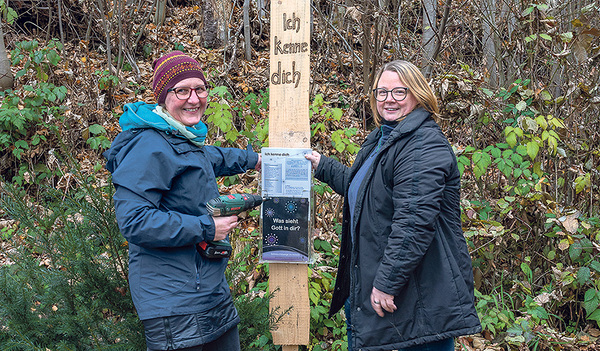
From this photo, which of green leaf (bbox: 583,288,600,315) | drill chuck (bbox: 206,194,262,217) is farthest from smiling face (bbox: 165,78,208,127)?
green leaf (bbox: 583,288,600,315)

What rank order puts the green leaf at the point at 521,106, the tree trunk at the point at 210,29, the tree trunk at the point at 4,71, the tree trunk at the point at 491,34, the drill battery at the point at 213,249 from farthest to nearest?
1. the tree trunk at the point at 210,29
2. the tree trunk at the point at 4,71
3. the tree trunk at the point at 491,34
4. the green leaf at the point at 521,106
5. the drill battery at the point at 213,249

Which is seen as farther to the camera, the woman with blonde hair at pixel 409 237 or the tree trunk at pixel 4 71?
the tree trunk at pixel 4 71

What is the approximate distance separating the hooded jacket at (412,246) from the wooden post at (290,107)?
696mm

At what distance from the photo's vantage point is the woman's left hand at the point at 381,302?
2395 mm

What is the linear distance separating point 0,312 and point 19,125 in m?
4.10

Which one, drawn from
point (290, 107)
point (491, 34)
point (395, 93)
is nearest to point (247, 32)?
point (491, 34)

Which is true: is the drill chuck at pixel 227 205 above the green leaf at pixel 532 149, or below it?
below

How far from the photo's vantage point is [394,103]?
268 centimetres

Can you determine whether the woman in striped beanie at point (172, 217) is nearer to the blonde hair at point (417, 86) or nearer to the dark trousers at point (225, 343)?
the dark trousers at point (225, 343)

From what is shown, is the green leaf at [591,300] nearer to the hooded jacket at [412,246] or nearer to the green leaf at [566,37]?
the hooded jacket at [412,246]

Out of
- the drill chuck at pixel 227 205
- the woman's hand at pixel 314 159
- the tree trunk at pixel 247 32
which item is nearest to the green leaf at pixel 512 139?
the woman's hand at pixel 314 159

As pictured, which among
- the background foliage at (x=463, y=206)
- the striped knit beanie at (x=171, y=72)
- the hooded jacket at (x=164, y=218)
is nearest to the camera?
the hooded jacket at (x=164, y=218)

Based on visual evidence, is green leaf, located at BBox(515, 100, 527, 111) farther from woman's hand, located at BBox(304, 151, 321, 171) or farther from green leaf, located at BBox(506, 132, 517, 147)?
woman's hand, located at BBox(304, 151, 321, 171)

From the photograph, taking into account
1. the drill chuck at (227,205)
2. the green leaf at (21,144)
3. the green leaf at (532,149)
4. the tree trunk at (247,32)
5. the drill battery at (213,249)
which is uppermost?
the tree trunk at (247,32)
